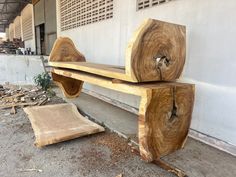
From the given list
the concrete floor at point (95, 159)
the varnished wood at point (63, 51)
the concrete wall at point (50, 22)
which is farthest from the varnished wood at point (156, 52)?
the concrete wall at point (50, 22)

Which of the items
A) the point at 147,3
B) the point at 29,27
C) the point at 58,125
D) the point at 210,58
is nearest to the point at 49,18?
the point at 29,27

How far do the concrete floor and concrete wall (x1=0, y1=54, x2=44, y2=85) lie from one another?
4100 mm

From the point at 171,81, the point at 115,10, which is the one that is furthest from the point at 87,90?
the point at 171,81

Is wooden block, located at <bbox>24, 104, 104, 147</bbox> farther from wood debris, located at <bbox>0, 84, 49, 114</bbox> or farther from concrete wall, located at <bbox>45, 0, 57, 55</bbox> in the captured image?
concrete wall, located at <bbox>45, 0, 57, 55</bbox>

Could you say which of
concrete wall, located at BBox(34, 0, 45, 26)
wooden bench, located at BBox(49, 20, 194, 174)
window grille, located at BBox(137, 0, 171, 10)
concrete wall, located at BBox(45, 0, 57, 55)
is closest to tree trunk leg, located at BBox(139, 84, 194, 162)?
wooden bench, located at BBox(49, 20, 194, 174)

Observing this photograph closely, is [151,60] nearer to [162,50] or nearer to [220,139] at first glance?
[162,50]

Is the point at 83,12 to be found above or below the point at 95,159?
above

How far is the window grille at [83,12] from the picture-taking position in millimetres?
3406

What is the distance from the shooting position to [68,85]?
356 cm

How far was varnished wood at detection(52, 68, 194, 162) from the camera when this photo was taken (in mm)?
1449

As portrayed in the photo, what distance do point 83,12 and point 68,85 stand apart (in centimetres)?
157

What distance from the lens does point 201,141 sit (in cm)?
204

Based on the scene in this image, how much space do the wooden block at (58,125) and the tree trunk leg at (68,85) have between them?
0.53 metres

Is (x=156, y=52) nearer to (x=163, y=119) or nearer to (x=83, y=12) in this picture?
(x=163, y=119)
